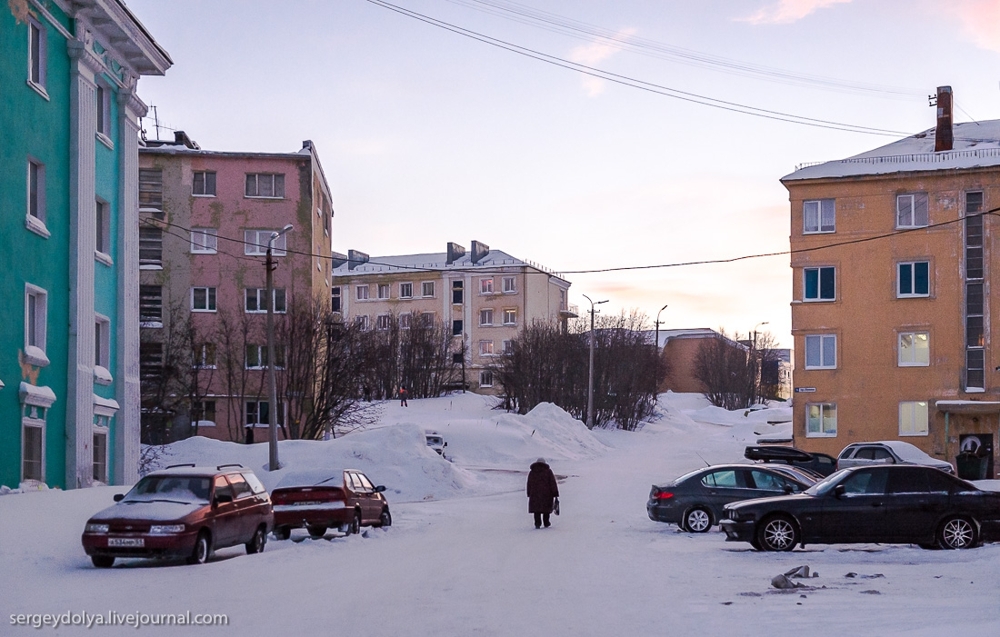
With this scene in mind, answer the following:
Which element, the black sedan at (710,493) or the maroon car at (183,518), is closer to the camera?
the maroon car at (183,518)

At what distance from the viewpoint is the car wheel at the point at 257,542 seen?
60.6 ft

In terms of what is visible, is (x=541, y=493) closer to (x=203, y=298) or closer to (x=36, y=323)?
(x=36, y=323)

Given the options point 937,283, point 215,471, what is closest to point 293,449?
point 215,471

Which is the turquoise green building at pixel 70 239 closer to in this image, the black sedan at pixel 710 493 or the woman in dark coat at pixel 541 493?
the woman in dark coat at pixel 541 493

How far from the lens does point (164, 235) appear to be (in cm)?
5766

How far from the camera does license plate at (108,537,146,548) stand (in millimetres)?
15523

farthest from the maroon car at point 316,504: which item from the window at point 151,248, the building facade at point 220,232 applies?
the window at point 151,248

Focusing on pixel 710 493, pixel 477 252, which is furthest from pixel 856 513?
pixel 477 252

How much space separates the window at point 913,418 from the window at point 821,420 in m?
2.75

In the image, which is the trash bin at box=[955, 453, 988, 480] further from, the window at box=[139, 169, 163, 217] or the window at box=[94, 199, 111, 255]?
the window at box=[139, 169, 163, 217]

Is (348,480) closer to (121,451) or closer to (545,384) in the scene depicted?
(121,451)

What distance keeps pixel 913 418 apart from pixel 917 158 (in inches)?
440

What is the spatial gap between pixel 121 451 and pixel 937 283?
34.0 meters

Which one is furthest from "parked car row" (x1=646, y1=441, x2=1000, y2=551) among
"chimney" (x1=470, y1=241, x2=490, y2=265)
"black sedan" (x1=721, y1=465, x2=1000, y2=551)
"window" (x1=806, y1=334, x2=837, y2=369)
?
"chimney" (x1=470, y1=241, x2=490, y2=265)
